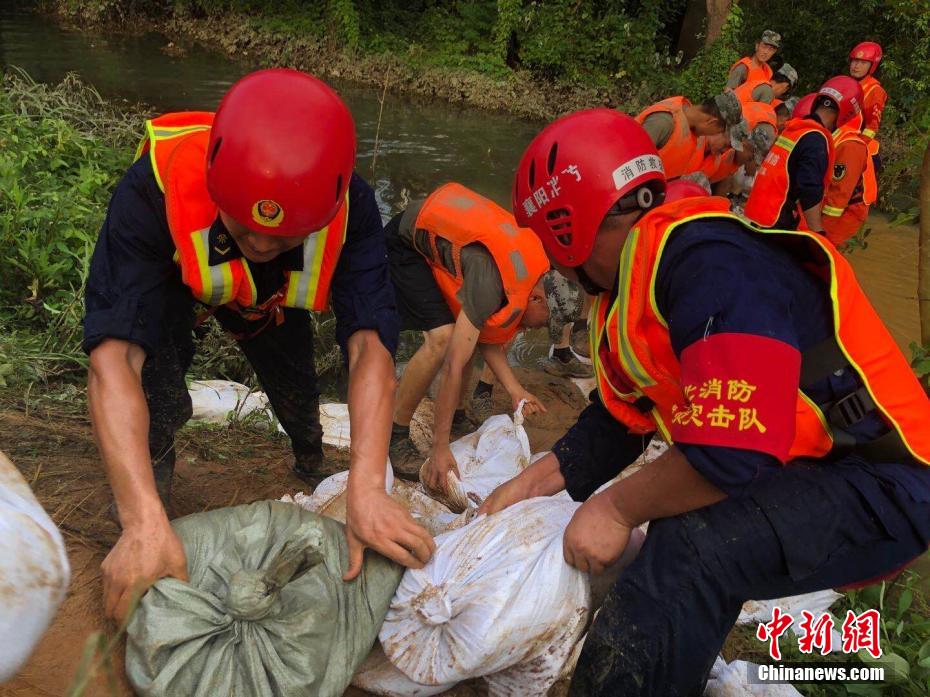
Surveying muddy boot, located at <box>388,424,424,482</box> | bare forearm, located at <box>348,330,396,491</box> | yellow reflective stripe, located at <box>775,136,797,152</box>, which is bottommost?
muddy boot, located at <box>388,424,424,482</box>

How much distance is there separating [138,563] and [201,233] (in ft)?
2.99

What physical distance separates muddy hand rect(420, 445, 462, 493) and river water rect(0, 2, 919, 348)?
3760 mm

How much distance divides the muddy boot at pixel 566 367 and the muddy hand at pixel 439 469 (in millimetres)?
2154

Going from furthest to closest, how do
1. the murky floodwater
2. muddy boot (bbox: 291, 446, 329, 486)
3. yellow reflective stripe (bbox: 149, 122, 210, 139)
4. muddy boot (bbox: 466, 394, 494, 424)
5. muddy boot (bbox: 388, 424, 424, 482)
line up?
the murky floodwater
muddy boot (bbox: 466, 394, 494, 424)
muddy boot (bbox: 388, 424, 424, 482)
muddy boot (bbox: 291, 446, 329, 486)
yellow reflective stripe (bbox: 149, 122, 210, 139)

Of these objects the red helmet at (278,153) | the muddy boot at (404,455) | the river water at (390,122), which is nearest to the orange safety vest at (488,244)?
the muddy boot at (404,455)

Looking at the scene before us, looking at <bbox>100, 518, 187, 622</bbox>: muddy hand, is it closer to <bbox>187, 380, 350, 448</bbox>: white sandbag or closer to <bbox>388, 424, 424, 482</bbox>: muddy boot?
<bbox>187, 380, 350, 448</bbox>: white sandbag

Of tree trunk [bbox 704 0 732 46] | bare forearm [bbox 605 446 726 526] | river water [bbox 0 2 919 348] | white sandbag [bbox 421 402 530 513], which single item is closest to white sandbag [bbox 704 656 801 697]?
bare forearm [bbox 605 446 726 526]

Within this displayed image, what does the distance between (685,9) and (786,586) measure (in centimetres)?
1498

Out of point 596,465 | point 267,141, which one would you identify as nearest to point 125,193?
point 267,141

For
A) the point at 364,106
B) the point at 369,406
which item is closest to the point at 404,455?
the point at 369,406

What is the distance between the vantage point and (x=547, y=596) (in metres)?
1.84

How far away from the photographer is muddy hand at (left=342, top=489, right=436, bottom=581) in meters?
1.96

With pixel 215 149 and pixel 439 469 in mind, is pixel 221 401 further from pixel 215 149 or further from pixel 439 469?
pixel 215 149

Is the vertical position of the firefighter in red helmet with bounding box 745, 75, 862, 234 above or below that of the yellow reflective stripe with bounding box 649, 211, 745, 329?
below
